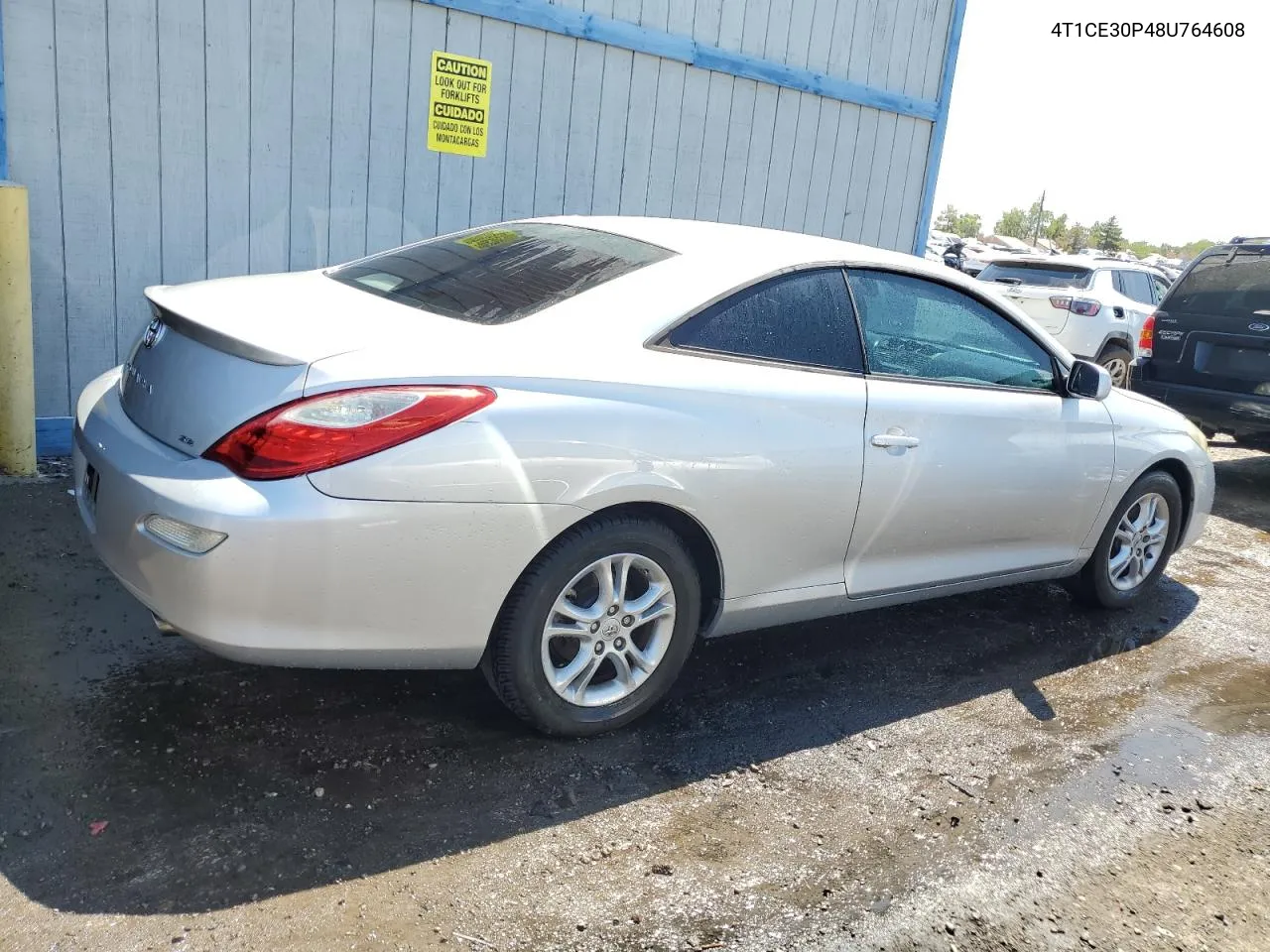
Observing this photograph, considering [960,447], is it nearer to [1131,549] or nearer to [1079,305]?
[1131,549]

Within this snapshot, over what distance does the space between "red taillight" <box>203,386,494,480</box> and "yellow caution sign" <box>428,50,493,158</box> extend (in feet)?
13.7

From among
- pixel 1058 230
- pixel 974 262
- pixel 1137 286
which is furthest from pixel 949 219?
pixel 1137 286

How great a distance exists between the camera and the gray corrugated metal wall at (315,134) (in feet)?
17.9

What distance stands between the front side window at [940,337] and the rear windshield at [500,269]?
0.82 m

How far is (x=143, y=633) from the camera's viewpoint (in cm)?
375

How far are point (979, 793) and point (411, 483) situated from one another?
1.95 meters

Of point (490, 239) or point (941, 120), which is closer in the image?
point (490, 239)

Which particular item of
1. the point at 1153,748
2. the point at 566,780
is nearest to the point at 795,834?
the point at 566,780

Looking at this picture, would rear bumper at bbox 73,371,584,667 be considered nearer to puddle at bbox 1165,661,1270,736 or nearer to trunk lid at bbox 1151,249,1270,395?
puddle at bbox 1165,661,1270,736

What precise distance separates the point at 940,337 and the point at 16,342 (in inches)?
159

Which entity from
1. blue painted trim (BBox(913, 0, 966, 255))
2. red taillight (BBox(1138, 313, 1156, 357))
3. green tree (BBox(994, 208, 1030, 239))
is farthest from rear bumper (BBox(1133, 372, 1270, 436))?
green tree (BBox(994, 208, 1030, 239))

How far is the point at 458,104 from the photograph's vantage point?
6.57 m

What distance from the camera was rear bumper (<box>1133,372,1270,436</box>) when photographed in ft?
25.0

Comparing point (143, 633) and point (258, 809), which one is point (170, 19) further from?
point (258, 809)
